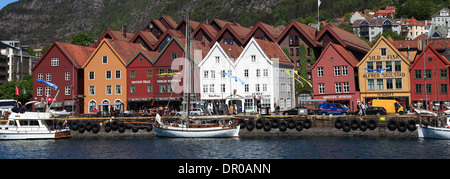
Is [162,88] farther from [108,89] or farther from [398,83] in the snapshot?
[398,83]

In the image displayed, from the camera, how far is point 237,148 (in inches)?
2099

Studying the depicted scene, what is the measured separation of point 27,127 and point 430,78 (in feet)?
192

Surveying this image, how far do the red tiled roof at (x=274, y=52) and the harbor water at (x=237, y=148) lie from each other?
86.8 feet

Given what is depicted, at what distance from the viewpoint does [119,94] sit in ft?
310

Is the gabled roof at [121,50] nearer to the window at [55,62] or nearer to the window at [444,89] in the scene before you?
the window at [55,62]

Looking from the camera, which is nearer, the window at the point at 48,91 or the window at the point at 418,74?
the window at the point at 418,74

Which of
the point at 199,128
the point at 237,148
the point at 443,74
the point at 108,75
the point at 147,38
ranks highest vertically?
the point at 147,38

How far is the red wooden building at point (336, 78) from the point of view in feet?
281

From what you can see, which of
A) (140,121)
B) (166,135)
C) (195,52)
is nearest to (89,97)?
(195,52)

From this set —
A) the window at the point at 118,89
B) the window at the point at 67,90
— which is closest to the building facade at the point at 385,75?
the window at the point at 118,89

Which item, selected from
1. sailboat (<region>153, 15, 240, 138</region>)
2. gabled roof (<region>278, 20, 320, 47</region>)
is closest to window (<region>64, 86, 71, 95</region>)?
sailboat (<region>153, 15, 240, 138</region>)

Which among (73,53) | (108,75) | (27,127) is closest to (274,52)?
(108,75)

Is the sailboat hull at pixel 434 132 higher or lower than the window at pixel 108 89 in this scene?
lower
